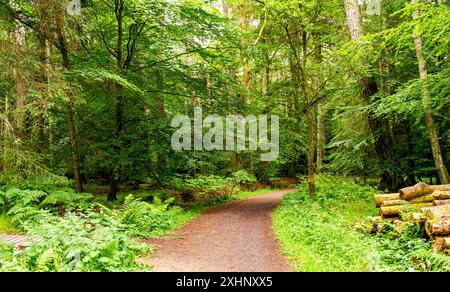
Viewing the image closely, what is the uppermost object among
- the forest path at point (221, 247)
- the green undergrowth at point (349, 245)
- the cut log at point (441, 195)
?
the cut log at point (441, 195)

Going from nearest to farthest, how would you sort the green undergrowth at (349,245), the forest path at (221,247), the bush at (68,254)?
the bush at (68,254) → the green undergrowth at (349,245) → the forest path at (221,247)

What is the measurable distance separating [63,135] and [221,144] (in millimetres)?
6797

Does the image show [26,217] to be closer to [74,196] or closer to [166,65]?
[74,196]

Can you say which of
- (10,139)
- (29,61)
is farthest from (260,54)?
(10,139)

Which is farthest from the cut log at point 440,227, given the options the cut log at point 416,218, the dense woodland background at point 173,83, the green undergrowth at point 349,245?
the dense woodland background at point 173,83

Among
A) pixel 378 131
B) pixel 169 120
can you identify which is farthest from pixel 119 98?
pixel 378 131

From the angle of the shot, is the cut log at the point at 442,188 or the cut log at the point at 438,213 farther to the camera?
the cut log at the point at 442,188

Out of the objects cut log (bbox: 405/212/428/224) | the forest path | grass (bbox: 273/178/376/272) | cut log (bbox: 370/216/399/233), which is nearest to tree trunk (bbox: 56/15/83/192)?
the forest path

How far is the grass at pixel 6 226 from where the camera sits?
8397 millimetres

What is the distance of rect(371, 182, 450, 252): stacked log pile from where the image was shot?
6168mm

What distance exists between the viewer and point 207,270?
224 inches

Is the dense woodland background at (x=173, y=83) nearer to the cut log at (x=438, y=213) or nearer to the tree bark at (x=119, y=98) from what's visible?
the tree bark at (x=119, y=98)

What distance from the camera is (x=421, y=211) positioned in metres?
7.32

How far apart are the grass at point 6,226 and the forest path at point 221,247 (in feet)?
13.2
